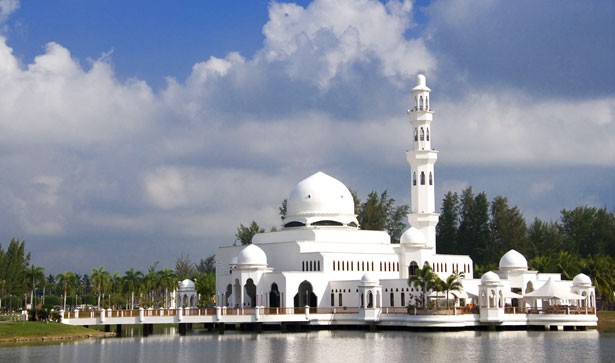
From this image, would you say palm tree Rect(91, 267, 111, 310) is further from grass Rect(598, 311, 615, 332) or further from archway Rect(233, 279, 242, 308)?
grass Rect(598, 311, 615, 332)

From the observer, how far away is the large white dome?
9206 centimetres

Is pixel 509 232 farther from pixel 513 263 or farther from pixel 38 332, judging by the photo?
pixel 38 332

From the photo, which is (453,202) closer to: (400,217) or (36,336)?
(400,217)

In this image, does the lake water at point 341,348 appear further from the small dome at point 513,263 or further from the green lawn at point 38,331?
the small dome at point 513,263

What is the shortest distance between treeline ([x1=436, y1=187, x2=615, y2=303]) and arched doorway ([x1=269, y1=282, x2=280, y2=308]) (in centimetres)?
3247

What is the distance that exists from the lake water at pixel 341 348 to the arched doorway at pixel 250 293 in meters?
12.3

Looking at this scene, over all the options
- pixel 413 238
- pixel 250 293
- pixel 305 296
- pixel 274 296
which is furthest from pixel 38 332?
pixel 413 238

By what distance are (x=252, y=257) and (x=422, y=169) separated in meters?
17.8

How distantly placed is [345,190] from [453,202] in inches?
1316

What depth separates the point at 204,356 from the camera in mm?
55531

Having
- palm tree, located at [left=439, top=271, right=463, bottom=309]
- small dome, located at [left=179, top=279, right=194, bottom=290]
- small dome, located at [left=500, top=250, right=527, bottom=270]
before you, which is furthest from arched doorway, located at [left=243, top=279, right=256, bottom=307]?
small dome, located at [left=500, top=250, right=527, bottom=270]

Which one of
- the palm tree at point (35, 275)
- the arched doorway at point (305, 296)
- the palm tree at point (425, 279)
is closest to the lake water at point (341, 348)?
the palm tree at point (425, 279)

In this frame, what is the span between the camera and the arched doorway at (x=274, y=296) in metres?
85.2

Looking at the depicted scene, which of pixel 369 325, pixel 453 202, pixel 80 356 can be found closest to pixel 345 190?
pixel 369 325
